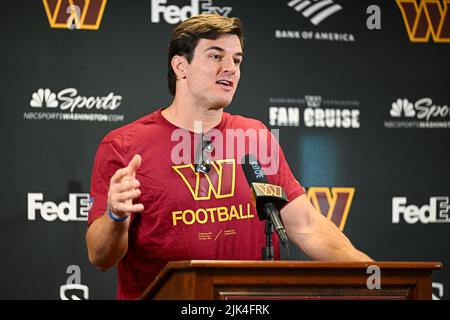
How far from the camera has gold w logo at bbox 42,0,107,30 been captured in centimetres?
363

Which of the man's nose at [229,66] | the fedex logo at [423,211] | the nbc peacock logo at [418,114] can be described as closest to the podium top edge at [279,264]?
the man's nose at [229,66]

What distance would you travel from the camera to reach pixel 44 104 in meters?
3.60

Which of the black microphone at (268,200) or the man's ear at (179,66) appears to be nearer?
the black microphone at (268,200)

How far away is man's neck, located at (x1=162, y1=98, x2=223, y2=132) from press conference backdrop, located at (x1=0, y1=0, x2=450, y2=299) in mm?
942

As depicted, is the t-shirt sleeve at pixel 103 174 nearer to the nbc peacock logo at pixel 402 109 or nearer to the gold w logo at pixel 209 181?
the gold w logo at pixel 209 181

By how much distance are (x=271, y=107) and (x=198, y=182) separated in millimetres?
1319

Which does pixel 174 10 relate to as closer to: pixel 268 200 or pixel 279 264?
pixel 268 200

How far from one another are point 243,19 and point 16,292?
1.97 m

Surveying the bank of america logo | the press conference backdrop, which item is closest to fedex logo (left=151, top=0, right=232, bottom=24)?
the press conference backdrop

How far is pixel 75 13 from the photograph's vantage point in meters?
3.67

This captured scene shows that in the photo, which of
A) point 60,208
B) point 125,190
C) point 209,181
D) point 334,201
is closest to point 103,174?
point 209,181

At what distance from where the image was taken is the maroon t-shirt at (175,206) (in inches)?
101

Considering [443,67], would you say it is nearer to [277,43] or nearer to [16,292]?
[277,43]

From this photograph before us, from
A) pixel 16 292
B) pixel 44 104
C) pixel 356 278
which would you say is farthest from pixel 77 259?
pixel 356 278
